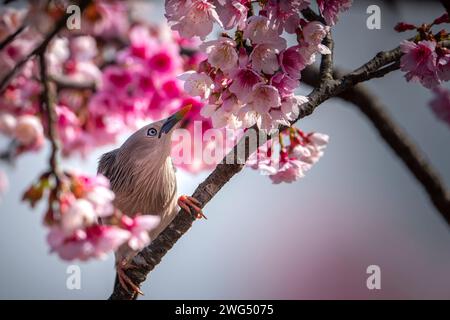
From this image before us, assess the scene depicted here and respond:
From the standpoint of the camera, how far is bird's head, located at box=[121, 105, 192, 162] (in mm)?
2154

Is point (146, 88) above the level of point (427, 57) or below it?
above

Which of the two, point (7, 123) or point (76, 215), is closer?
point (76, 215)

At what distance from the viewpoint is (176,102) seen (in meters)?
2.54

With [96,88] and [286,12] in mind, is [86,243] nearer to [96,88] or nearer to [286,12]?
[286,12]

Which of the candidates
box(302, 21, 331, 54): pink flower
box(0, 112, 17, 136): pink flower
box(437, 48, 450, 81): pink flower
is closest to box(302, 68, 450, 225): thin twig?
box(437, 48, 450, 81): pink flower

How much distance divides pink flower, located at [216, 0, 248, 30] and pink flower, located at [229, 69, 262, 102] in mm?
109

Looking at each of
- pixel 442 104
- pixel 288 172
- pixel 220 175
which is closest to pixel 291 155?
pixel 288 172

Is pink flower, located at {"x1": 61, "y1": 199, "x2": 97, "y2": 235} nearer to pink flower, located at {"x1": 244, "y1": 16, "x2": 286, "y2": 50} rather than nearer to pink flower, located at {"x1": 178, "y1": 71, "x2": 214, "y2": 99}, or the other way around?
pink flower, located at {"x1": 178, "y1": 71, "x2": 214, "y2": 99}

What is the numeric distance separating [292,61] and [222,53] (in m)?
0.17

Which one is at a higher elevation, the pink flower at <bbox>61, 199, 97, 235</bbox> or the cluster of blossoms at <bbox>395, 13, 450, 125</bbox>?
the cluster of blossoms at <bbox>395, 13, 450, 125</bbox>

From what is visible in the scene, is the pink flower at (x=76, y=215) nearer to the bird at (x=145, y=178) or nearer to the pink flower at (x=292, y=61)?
the pink flower at (x=292, y=61)

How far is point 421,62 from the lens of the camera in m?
1.53

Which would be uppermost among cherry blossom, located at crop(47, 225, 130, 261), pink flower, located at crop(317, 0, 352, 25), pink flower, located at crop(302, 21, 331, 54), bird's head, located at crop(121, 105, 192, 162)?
bird's head, located at crop(121, 105, 192, 162)
